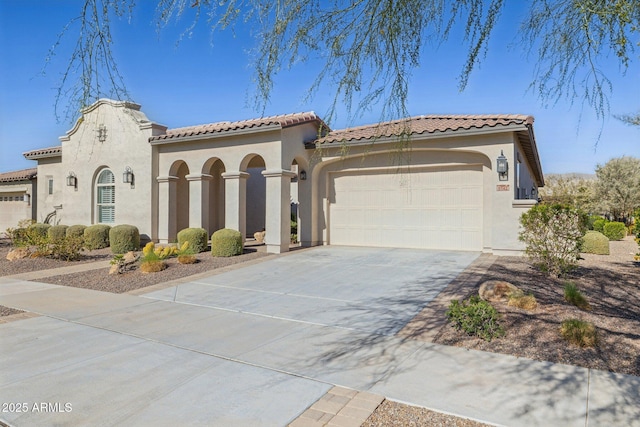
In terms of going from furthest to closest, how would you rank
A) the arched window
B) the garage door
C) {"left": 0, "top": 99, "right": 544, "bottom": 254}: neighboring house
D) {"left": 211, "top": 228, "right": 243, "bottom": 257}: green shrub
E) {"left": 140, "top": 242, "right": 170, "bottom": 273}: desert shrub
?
the arched window
the garage door
{"left": 211, "top": 228, "right": 243, "bottom": 257}: green shrub
{"left": 0, "top": 99, "right": 544, "bottom": 254}: neighboring house
{"left": 140, "top": 242, "right": 170, "bottom": 273}: desert shrub

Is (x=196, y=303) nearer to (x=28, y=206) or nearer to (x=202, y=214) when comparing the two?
(x=202, y=214)

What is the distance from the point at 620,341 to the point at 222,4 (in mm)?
5933

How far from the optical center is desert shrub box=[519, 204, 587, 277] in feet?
27.0

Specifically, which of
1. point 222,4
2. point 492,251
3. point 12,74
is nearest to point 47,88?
point 12,74

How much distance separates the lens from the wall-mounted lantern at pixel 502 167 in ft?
38.0

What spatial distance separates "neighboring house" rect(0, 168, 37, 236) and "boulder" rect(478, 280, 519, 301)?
76.2ft

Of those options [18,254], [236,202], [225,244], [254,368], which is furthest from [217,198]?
[254,368]

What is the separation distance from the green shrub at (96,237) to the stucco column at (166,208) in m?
2.08

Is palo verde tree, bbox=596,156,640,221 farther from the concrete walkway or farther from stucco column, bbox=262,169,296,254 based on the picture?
the concrete walkway

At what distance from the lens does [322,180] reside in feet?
51.5

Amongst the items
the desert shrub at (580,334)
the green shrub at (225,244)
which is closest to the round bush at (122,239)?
the green shrub at (225,244)

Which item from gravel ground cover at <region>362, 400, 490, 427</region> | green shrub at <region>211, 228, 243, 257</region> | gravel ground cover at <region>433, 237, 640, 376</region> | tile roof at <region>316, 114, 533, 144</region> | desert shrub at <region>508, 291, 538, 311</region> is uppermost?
tile roof at <region>316, 114, 533, 144</region>

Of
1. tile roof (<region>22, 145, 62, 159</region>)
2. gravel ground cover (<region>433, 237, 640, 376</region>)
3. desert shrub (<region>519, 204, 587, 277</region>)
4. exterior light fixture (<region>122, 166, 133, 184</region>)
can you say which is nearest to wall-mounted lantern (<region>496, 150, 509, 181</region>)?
desert shrub (<region>519, 204, 587, 277</region>)

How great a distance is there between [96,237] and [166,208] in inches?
112
